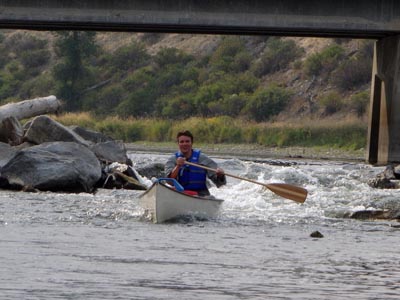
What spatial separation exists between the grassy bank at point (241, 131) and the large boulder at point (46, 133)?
69.4 feet

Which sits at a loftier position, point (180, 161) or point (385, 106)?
point (180, 161)

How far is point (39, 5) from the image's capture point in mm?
34250

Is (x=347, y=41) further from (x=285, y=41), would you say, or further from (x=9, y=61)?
(x=9, y=61)

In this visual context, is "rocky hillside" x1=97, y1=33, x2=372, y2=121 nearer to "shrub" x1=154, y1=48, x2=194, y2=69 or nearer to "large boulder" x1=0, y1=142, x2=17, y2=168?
"shrub" x1=154, y1=48, x2=194, y2=69

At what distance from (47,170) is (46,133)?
12.0 ft

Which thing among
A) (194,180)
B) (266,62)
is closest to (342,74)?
(266,62)

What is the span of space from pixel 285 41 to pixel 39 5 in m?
34.7

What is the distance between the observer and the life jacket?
17.7 m

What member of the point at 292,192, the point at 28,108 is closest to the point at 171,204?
the point at 292,192

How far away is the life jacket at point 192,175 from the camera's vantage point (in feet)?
58.1

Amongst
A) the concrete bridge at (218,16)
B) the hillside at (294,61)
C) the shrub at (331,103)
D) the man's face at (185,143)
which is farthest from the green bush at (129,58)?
the man's face at (185,143)

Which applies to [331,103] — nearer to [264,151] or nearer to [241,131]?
[241,131]

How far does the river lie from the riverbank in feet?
68.9

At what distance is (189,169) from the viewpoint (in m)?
17.8
